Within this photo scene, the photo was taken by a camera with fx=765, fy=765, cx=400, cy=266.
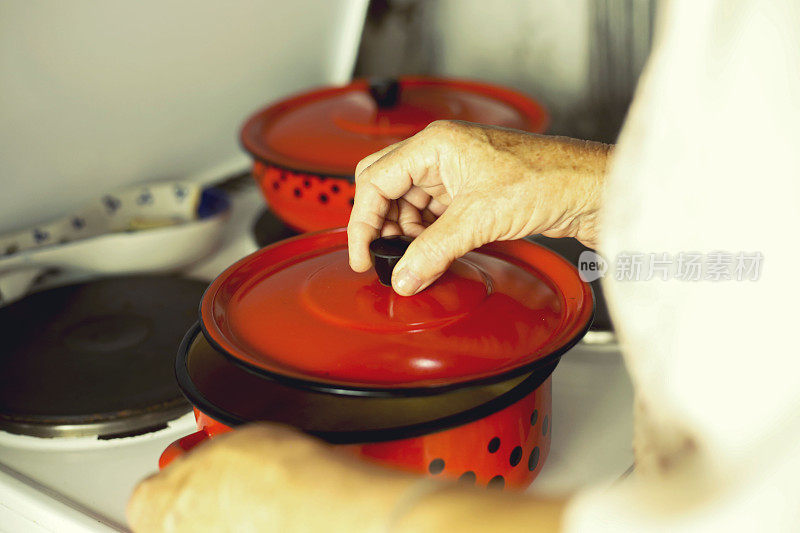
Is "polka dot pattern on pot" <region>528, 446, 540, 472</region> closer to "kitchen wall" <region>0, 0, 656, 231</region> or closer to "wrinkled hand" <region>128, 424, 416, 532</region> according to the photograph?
"wrinkled hand" <region>128, 424, 416, 532</region>

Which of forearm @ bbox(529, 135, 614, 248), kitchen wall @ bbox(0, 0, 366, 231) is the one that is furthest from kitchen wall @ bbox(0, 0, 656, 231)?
forearm @ bbox(529, 135, 614, 248)

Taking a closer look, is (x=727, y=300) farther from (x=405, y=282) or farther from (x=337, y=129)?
(x=337, y=129)

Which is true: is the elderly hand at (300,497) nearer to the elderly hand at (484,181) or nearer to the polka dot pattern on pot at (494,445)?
the polka dot pattern on pot at (494,445)

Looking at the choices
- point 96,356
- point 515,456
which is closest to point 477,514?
point 515,456

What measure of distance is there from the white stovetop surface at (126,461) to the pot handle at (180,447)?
0.14 m

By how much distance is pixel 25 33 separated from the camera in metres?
1.23

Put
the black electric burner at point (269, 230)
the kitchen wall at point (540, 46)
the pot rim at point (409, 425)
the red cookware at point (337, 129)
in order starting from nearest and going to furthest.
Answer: the pot rim at point (409, 425), the red cookware at point (337, 129), the black electric burner at point (269, 230), the kitchen wall at point (540, 46)

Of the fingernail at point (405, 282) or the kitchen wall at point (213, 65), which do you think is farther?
the kitchen wall at point (213, 65)

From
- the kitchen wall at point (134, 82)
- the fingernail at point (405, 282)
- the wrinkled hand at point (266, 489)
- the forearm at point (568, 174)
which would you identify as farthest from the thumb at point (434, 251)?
the kitchen wall at point (134, 82)

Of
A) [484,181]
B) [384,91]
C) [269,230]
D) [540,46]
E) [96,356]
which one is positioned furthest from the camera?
[540,46]

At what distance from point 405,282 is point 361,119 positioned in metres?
0.63

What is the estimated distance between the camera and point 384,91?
1294mm

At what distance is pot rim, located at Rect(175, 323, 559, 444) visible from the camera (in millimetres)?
638

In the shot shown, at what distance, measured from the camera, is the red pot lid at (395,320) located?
67 centimetres
